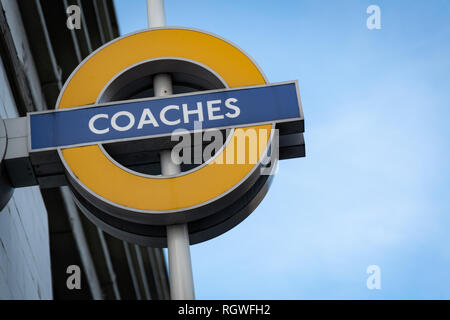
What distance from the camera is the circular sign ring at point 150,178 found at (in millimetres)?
4727

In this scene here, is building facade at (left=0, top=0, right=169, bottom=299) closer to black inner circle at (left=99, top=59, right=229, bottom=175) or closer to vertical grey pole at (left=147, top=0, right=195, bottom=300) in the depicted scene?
black inner circle at (left=99, top=59, right=229, bottom=175)

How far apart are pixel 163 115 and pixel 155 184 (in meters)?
0.62

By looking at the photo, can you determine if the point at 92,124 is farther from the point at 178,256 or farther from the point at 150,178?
the point at 178,256

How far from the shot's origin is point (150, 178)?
15.9 feet

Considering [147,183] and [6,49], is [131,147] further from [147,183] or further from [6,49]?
[6,49]

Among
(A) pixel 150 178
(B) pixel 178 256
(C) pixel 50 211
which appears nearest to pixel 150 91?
(A) pixel 150 178

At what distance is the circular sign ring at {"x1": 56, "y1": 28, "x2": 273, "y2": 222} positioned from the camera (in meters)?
4.73

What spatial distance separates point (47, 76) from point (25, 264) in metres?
3.83

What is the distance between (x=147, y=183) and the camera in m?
4.82

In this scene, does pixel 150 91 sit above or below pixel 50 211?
below

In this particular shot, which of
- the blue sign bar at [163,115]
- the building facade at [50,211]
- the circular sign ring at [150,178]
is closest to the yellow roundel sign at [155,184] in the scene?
the circular sign ring at [150,178]

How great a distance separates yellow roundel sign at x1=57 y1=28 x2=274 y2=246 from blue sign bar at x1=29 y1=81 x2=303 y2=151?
129 mm

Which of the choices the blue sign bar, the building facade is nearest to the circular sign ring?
the blue sign bar
